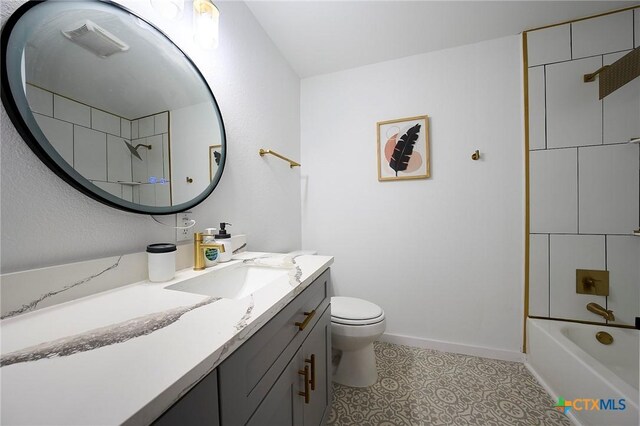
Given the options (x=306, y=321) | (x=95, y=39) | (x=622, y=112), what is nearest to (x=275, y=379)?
(x=306, y=321)

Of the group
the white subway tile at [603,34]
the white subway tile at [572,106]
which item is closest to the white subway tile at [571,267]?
the white subway tile at [572,106]

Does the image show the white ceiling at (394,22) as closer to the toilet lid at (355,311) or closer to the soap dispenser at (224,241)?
the soap dispenser at (224,241)

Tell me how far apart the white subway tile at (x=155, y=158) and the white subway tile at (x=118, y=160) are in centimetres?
6

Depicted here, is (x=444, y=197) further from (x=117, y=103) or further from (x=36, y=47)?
(x=36, y=47)

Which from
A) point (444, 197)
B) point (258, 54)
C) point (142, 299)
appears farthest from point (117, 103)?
point (444, 197)

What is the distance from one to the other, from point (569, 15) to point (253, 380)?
2.51 meters

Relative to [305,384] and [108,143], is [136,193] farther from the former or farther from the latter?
[305,384]

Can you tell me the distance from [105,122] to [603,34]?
8.68 feet

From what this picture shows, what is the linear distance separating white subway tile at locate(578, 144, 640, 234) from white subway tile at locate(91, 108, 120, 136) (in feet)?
7.88

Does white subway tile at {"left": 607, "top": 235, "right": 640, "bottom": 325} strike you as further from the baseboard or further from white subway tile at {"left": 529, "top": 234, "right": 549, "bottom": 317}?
the baseboard

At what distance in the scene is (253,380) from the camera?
0.52 m

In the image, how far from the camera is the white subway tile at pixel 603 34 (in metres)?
1.38

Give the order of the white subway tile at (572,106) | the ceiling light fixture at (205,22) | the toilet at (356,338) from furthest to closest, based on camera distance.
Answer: the white subway tile at (572,106) → the toilet at (356,338) → the ceiling light fixture at (205,22)

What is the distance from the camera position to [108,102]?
718mm
